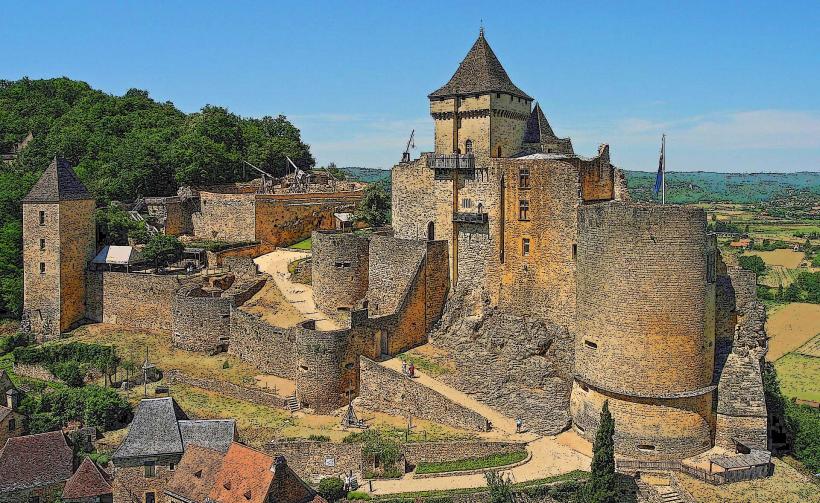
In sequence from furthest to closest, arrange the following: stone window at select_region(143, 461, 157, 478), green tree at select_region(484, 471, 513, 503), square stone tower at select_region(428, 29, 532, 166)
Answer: square stone tower at select_region(428, 29, 532, 166) < stone window at select_region(143, 461, 157, 478) < green tree at select_region(484, 471, 513, 503)

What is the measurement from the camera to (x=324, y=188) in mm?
60562

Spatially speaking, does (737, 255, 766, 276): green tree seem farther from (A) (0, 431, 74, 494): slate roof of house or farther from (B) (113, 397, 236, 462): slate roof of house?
(A) (0, 431, 74, 494): slate roof of house

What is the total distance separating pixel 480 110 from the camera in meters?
38.0

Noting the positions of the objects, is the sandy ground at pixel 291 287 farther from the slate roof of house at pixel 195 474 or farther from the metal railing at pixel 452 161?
the slate roof of house at pixel 195 474

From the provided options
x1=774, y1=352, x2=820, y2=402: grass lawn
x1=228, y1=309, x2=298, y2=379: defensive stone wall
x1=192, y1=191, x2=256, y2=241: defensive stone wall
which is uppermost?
x1=192, y1=191, x2=256, y2=241: defensive stone wall

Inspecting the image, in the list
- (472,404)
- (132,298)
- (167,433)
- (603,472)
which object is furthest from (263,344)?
(603,472)

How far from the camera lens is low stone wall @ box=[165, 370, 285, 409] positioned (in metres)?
35.1

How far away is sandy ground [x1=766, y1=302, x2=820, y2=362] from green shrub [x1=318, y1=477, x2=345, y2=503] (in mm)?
51593

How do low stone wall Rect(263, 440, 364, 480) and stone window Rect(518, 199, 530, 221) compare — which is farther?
stone window Rect(518, 199, 530, 221)

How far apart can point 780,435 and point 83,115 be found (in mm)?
68163

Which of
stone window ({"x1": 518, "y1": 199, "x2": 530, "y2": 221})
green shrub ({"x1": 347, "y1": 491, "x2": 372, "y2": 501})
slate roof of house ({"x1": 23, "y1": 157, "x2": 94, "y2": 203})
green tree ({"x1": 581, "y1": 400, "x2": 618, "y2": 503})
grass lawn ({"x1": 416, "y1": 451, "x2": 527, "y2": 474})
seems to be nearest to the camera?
green tree ({"x1": 581, "y1": 400, "x2": 618, "y2": 503})

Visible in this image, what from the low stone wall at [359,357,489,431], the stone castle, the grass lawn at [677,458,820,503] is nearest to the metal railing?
the stone castle

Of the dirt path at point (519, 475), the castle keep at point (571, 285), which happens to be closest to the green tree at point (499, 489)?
the dirt path at point (519, 475)

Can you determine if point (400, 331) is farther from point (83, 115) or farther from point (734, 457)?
point (83, 115)
